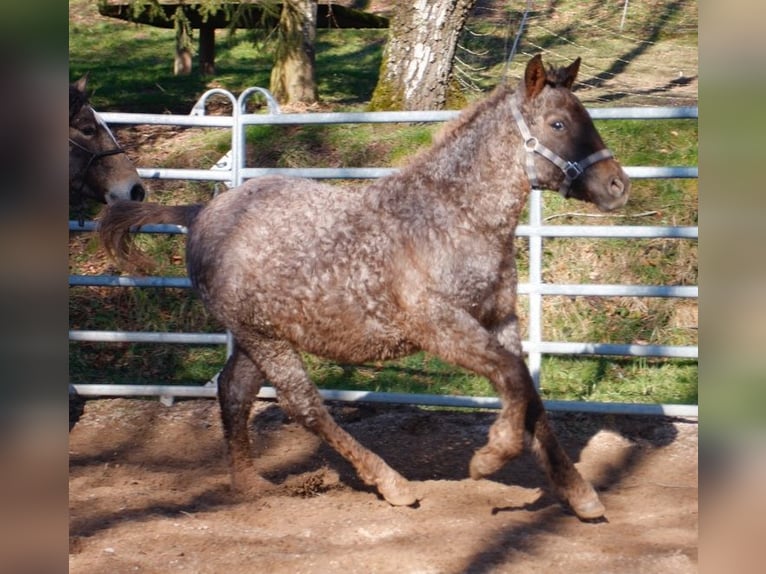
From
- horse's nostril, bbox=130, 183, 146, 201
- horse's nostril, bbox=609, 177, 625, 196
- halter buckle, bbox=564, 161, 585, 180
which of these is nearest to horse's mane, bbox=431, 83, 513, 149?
halter buckle, bbox=564, 161, 585, 180

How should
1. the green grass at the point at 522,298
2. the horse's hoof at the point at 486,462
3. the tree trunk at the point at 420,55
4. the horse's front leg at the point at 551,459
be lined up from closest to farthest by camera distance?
the horse's hoof at the point at 486,462, the horse's front leg at the point at 551,459, the green grass at the point at 522,298, the tree trunk at the point at 420,55

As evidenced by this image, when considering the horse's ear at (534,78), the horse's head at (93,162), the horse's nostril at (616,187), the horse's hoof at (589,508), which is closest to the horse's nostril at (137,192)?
the horse's head at (93,162)

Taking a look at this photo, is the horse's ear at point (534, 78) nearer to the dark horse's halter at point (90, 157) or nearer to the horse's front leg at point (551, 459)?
the horse's front leg at point (551, 459)

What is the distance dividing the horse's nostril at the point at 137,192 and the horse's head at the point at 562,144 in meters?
2.42

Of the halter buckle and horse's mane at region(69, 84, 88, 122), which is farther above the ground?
horse's mane at region(69, 84, 88, 122)

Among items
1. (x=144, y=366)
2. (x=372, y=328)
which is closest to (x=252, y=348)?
(x=372, y=328)

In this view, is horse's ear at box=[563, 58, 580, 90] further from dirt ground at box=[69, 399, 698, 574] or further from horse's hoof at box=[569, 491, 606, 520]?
dirt ground at box=[69, 399, 698, 574]

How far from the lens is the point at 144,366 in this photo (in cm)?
714

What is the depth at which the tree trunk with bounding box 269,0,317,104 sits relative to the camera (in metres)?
10.4

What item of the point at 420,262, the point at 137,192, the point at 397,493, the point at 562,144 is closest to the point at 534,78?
the point at 562,144

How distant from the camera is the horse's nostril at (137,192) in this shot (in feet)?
18.0

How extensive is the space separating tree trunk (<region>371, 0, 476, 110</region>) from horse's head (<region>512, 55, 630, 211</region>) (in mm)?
4355

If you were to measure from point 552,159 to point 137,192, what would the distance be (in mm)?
2610

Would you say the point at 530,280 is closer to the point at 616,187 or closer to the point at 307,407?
the point at 616,187
